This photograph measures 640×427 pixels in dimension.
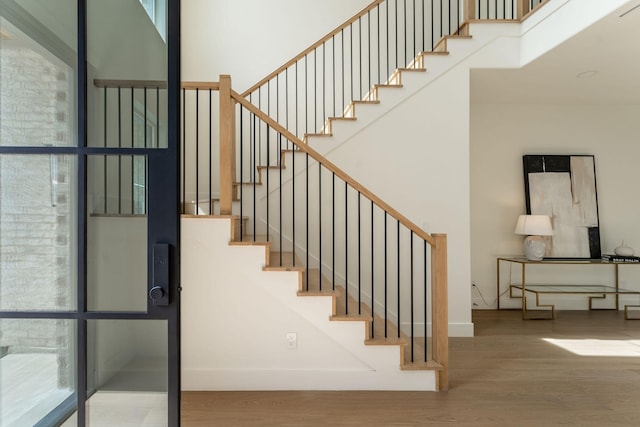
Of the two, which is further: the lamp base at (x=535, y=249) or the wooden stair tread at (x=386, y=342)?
the lamp base at (x=535, y=249)

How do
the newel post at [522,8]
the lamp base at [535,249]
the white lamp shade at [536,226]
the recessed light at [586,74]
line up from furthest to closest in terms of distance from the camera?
the lamp base at [535,249] → the white lamp shade at [536,226] → the recessed light at [586,74] → the newel post at [522,8]

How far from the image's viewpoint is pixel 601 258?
218 inches

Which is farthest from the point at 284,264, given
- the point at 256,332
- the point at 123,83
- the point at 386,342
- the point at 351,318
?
the point at 123,83

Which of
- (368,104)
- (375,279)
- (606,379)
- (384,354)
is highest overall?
(368,104)

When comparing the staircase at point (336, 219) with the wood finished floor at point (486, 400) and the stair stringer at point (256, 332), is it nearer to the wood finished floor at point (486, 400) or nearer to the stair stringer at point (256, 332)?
the stair stringer at point (256, 332)

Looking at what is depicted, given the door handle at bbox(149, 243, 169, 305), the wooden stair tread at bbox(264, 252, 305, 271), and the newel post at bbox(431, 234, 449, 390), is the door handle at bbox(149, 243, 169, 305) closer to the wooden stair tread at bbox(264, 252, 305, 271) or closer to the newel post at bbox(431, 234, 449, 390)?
the wooden stair tread at bbox(264, 252, 305, 271)

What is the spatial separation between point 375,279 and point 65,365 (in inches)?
134

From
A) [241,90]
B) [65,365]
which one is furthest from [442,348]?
[241,90]

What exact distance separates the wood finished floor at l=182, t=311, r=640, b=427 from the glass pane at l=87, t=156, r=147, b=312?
1.40 metres

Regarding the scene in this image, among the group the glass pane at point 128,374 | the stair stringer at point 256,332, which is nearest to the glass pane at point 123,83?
the glass pane at point 128,374

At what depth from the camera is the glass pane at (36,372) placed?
1.53 m

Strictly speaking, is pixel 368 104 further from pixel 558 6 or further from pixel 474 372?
pixel 474 372

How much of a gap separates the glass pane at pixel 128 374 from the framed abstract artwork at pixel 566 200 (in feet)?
17.9

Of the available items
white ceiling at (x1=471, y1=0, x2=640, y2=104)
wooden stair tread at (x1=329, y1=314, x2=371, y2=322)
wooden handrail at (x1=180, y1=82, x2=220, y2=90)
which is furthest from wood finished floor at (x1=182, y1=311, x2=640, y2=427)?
white ceiling at (x1=471, y1=0, x2=640, y2=104)
